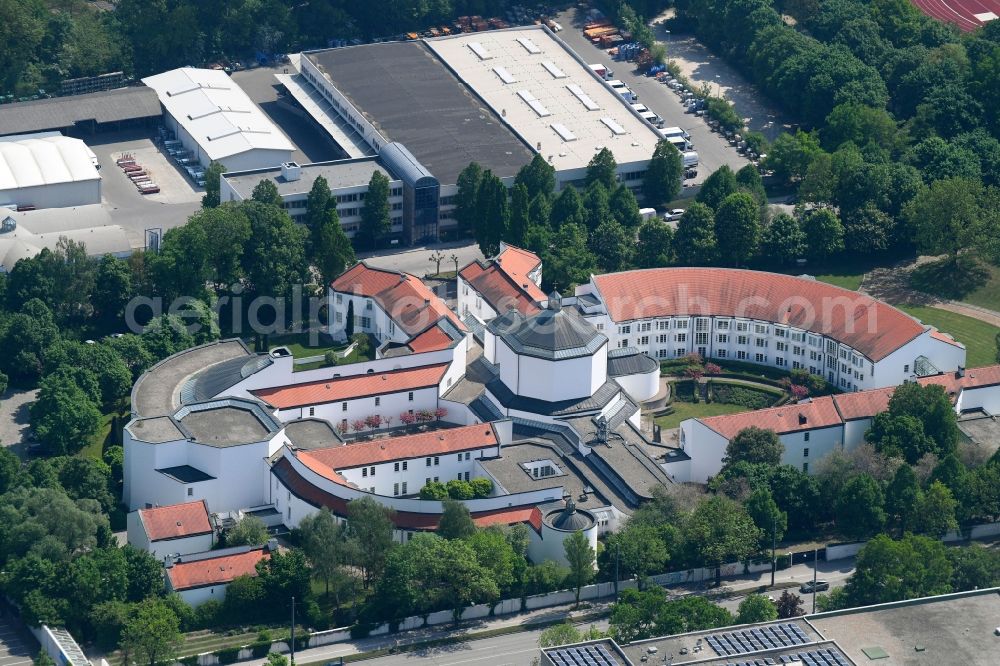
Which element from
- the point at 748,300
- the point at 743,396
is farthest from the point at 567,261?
the point at 743,396

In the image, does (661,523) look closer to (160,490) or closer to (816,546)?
(816,546)

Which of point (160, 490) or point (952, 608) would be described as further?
point (160, 490)

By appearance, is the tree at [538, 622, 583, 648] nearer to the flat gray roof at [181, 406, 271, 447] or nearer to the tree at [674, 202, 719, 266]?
the flat gray roof at [181, 406, 271, 447]

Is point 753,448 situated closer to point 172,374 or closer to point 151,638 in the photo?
point 172,374

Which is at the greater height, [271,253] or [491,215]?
[491,215]

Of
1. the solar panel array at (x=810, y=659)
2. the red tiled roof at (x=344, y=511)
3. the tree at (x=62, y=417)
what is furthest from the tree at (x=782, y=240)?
the solar panel array at (x=810, y=659)

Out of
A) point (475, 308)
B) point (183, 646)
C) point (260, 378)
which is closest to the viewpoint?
point (183, 646)

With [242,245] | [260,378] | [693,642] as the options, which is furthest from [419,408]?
[693,642]
